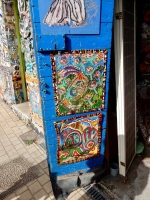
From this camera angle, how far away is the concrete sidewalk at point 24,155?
3426 mm

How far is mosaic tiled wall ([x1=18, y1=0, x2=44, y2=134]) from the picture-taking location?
4273mm

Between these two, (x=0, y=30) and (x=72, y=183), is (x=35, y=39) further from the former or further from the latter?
(x=0, y=30)

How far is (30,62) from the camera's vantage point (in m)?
4.79

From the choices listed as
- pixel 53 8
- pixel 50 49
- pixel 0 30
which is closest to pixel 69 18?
pixel 53 8

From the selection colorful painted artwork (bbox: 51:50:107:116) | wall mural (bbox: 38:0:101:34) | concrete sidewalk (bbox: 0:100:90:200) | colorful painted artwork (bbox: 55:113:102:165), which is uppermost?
wall mural (bbox: 38:0:101:34)

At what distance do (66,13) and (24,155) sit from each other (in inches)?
155

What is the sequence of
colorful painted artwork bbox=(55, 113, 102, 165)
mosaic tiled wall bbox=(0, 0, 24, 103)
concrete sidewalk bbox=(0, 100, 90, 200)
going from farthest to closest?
mosaic tiled wall bbox=(0, 0, 24, 103), concrete sidewalk bbox=(0, 100, 90, 200), colorful painted artwork bbox=(55, 113, 102, 165)

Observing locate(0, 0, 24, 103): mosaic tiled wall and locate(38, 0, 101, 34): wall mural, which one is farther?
locate(0, 0, 24, 103): mosaic tiled wall

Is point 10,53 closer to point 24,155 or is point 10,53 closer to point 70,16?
point 24,155

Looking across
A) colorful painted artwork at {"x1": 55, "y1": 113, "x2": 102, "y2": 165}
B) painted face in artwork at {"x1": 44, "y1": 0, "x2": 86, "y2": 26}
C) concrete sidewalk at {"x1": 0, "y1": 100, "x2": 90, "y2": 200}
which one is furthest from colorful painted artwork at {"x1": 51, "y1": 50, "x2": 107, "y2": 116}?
concrete sidewalk at {"x1": 0, "y1": 100, "x2": 90, "y2": 200}

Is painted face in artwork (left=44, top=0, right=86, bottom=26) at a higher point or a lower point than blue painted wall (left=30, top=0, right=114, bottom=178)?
higher

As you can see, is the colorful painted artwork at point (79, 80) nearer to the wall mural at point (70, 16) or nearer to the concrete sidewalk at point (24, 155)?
the wall mural at point (70, 16)

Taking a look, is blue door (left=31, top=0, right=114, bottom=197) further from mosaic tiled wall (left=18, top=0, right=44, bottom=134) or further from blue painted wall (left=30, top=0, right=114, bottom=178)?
mosaic tiled wall (left=18, top=0, right=44, bottom=134)

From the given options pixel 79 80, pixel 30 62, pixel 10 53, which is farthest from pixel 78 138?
pixel 10 53
